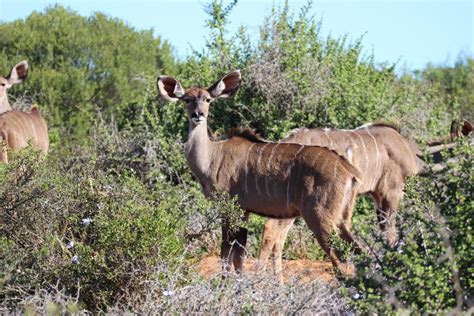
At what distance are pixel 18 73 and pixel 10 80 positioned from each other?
0.54 ft

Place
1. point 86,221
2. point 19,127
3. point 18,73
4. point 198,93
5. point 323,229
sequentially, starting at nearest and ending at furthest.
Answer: point 86,221 < point 323,229 < point 198,93 < point 19,127 < point 18,73

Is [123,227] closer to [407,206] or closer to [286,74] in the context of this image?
[407,206]

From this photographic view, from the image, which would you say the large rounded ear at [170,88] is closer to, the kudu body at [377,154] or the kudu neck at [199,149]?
the kudu neck at [199,149]

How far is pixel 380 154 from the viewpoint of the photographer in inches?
329

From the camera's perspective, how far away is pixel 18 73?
1115 cm

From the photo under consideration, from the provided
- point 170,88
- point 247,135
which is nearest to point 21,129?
point 170,88

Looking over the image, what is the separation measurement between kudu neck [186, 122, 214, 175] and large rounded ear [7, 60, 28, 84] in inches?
158

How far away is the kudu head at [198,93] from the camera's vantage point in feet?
24.5

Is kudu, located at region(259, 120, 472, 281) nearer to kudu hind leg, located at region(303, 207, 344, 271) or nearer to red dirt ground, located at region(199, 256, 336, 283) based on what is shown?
red dirt ground, located at region(199, 256, 336, 283)

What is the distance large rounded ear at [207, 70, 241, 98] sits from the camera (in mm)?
7656

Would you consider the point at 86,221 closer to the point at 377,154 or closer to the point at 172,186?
the point at 172,186

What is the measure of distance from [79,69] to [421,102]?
477 cm

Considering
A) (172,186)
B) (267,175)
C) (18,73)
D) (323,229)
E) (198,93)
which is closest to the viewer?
(323,229)

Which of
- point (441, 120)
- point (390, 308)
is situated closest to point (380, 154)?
point (441, 120)
